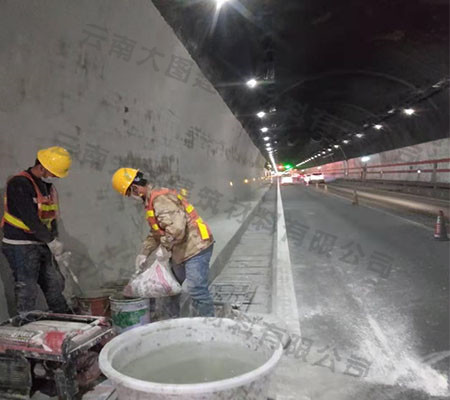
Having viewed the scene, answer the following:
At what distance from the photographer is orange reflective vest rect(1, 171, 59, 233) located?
11.6 feet

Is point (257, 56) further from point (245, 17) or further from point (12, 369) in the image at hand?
point (12, 369)

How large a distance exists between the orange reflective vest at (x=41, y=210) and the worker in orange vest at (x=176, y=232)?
29.4 inches

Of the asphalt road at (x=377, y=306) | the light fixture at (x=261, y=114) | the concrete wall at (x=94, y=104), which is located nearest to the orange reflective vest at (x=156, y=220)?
the concrete wall at (x=94, y=104)

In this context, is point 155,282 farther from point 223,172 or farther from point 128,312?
point 223,172

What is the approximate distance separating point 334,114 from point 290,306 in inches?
901

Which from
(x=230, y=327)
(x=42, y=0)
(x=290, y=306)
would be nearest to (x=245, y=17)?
(x=42, y=0)

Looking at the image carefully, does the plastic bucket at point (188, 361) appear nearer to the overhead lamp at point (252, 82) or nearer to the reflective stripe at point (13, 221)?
the reflective stripe at point (13, 221)

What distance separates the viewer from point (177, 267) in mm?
4137

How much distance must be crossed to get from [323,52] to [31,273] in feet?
38.5

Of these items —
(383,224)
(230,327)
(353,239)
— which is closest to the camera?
(230,327)

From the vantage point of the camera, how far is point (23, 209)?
11.3 ft

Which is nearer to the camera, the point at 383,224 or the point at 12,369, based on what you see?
the point at 12,369

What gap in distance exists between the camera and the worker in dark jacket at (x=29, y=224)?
3469mm

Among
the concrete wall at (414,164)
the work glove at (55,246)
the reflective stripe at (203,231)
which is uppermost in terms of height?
the concrete wall at (414,164)
